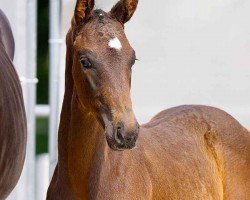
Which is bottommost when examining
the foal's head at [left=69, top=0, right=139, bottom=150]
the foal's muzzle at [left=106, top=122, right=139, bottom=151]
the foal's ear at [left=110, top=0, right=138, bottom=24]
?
the foal's muzzle at [left=106, top=122, right=139, bottom=151]

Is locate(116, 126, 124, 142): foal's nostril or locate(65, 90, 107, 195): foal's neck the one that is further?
locate(65, 90, 107, 195): foal's neck

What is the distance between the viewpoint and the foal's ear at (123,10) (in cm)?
432

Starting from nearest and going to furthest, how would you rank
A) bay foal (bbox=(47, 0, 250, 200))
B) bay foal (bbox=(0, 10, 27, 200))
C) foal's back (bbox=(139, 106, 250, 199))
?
1. bay foal (bbox=(0, 10, 27, 200))
2. bay foal (bbox=(47, 0, 250, 200))
3. foal's back (bbox=(139, 106, 250, 199))

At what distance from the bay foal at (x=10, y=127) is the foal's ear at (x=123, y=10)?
0.57 meters

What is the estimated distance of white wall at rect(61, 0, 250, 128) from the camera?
5680mm

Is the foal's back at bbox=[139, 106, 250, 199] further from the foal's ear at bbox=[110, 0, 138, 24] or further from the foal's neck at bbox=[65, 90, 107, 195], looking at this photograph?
the foal's ear at bbox=[110, 0, 138, 24]

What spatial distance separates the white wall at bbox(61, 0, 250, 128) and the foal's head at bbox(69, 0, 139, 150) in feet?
4.53

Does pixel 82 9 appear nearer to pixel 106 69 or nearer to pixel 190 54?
pixel 106 69

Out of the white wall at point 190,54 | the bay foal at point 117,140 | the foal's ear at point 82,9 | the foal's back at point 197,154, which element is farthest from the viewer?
the white wall at point 190,54

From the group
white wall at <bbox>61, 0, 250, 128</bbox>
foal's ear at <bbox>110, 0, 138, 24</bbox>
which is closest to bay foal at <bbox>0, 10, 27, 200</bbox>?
foal's ear at <bbox>110, 0, 138, 24</bbox>

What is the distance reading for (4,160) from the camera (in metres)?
3.75

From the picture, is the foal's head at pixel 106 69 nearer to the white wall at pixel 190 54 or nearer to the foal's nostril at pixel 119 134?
the foal's nostril at pixel 119 134

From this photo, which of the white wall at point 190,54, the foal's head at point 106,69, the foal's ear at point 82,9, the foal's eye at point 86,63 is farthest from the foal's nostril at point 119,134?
the white wall at point 190,54

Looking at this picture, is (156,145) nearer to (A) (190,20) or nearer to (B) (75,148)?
(B) (75,148)
